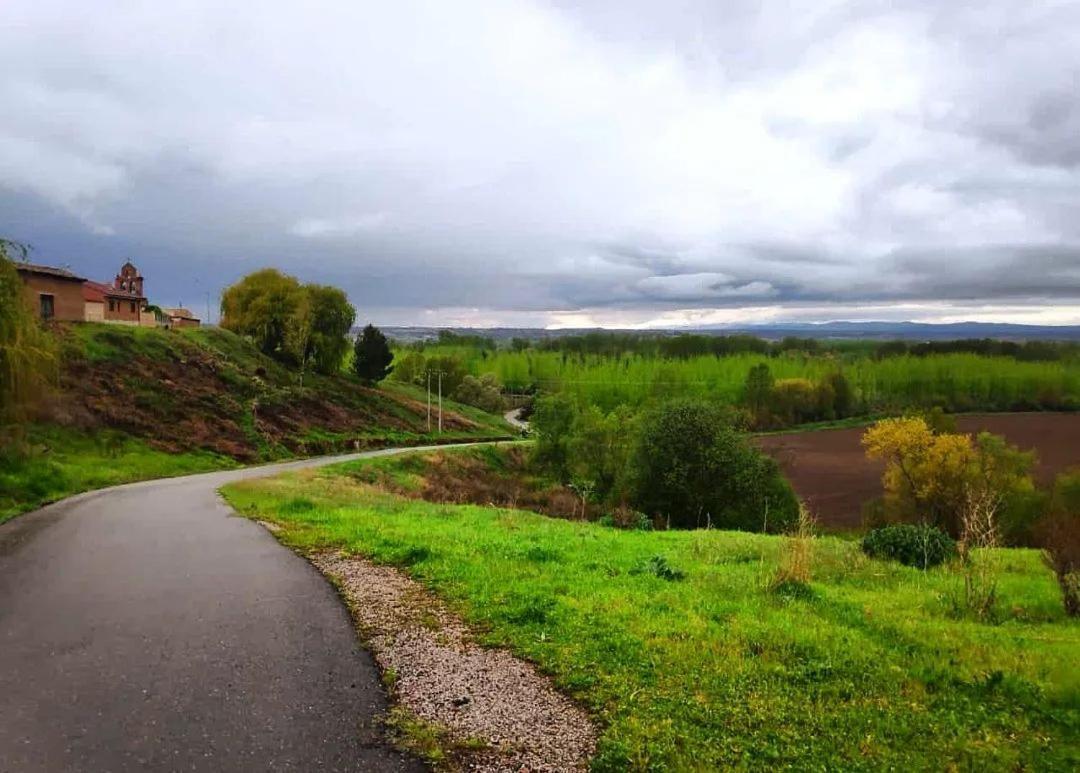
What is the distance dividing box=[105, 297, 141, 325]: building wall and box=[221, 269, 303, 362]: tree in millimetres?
10977

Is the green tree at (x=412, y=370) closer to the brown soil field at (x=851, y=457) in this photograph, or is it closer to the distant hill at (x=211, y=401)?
the distant hill at (x=211, y=401)

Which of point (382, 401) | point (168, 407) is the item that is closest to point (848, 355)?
point (382, 401)

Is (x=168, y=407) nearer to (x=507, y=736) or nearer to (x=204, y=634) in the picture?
(x=204, y=634)

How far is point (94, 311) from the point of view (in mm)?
64000

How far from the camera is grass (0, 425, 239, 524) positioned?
22.9m

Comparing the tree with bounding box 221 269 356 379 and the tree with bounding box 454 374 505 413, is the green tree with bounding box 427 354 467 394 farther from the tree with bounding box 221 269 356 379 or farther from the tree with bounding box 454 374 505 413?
the tree with bounding box 221 269 356 379

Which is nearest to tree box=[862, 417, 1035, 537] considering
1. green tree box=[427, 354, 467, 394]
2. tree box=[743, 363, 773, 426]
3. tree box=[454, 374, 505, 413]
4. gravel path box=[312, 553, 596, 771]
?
gravel path box=[312, 553, 596, 771]

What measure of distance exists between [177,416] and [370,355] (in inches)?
1637

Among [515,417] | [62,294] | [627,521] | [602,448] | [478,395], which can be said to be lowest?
[515,417]

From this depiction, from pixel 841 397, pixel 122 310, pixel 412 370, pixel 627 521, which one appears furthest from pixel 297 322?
pixel 841 397

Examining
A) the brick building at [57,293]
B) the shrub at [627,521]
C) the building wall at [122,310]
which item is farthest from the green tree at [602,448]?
the building wall at [122,310]

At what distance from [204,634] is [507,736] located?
4841mm

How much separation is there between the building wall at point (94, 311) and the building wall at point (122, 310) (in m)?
3.47

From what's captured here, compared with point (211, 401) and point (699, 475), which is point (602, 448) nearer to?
point (699, 475)
